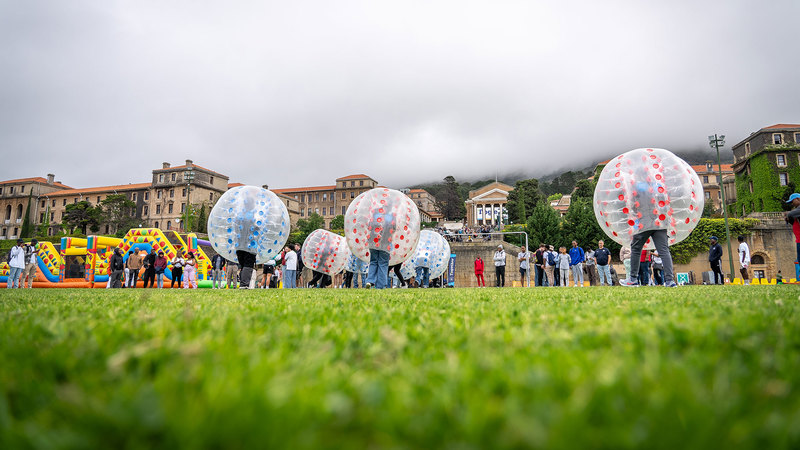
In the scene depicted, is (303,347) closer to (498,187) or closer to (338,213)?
(338,213)

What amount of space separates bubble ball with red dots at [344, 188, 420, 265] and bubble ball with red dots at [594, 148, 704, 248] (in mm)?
5078

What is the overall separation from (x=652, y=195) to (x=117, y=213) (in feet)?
308

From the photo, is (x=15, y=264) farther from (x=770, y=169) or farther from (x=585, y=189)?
(x=585, y=189)

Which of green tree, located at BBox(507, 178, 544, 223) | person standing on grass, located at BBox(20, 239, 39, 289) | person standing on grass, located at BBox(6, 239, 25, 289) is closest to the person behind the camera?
person standing on grass, located at BBox(6, 239, 25, 289)

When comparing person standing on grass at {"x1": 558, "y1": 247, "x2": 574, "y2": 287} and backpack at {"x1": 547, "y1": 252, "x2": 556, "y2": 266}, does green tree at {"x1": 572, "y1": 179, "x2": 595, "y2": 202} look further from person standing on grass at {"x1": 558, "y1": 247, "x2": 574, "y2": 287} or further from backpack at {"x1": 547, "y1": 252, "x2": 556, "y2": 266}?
person standing on grass at {"x1": 558, "y1": 247, "x2": 574, "y2": 287}

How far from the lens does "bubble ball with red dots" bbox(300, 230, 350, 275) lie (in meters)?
18.0

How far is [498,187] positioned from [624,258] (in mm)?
104465

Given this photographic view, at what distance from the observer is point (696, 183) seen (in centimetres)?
1007

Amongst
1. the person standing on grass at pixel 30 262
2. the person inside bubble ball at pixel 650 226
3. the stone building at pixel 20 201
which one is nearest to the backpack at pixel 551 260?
the person inside bubble ball at pixel 650 226

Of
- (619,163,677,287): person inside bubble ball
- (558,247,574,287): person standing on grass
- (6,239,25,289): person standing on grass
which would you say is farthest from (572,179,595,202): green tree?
(6,239,25,289): person standing on grass

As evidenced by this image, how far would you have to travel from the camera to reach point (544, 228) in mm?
49156

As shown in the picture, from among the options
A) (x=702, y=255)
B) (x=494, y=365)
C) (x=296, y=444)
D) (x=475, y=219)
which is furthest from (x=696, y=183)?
(x=475, y=219)

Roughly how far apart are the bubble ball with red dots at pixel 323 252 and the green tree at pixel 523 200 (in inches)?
2815

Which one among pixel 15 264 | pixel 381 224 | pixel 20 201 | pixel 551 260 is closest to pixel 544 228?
pixel 551 260
